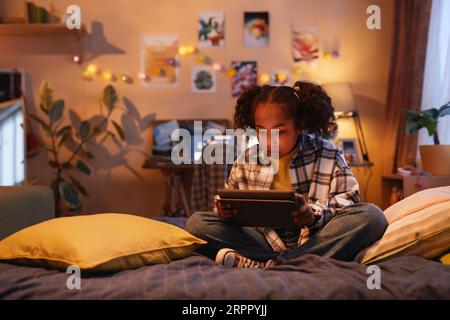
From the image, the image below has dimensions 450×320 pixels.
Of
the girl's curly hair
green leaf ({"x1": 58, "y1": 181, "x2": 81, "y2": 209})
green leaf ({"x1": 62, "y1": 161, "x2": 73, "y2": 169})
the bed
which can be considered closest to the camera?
the bed

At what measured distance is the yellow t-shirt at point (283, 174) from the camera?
5.42 ft

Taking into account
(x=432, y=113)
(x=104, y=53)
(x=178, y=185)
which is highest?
(x=104, y=53)

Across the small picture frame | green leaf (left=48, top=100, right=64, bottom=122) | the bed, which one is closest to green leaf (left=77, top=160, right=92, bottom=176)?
green leaf (left=48, top=100, right=64, bottom=122)

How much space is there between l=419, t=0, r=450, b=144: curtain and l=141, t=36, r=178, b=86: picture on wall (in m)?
1.80

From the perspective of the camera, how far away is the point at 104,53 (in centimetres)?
365

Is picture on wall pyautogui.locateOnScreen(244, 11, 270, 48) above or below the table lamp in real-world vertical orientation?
above

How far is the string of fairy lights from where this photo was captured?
3.63 m

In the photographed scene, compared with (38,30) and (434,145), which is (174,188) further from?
(434,145)

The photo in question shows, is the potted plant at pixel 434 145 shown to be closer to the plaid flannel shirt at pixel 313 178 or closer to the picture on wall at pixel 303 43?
the picture on wall at pixel 303 43

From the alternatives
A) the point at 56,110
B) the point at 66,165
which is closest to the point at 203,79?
the point at 56,110

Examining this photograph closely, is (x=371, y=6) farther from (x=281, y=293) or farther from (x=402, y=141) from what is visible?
(x=281, y=293)

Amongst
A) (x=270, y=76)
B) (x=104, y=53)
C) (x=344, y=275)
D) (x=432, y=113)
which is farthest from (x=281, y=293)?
(x=104, y=53)

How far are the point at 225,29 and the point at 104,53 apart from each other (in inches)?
37.2

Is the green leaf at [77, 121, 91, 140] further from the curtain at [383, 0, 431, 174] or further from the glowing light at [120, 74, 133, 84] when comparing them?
the curtain at [383, 0, 431, 174]
